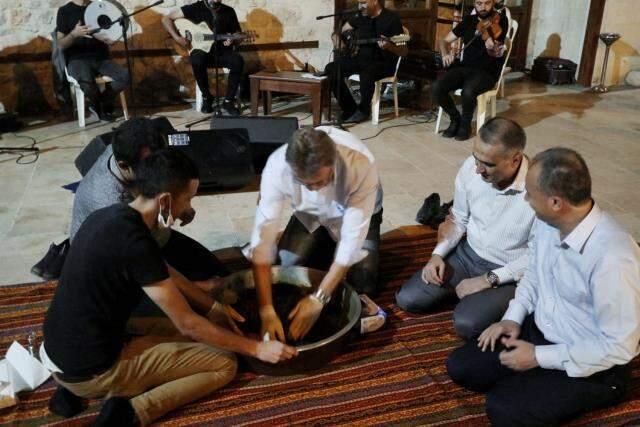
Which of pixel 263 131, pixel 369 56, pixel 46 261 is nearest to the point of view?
pixel 46 261

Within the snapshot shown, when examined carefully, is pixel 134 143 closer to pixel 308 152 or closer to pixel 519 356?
pixel 308 152

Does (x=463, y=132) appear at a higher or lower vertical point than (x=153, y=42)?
lower

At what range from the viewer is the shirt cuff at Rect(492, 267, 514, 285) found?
224 cm

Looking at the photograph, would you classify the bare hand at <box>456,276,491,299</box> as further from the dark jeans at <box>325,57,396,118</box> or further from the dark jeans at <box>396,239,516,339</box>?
the dark jeans at <box>325,57,396,118</box>

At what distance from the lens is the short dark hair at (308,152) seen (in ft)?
5.96

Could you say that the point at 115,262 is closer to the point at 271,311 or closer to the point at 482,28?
the point at 271,311

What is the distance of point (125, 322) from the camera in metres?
1.73

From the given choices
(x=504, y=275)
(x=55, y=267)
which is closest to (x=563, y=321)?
(x=504, y=275)

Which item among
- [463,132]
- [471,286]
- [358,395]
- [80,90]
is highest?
[80,90]

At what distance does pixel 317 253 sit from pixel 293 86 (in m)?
2.90

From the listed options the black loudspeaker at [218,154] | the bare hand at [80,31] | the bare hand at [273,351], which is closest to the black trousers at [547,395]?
the bare hand at [273,351]

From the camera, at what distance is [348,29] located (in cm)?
553

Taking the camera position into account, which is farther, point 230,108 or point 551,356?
point 230,108

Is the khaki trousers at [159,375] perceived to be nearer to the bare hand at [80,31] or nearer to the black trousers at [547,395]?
the black trousers at [547,395]
